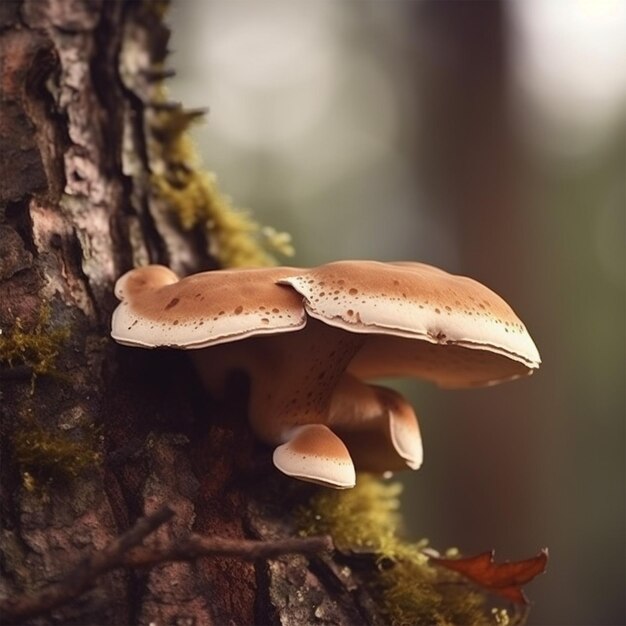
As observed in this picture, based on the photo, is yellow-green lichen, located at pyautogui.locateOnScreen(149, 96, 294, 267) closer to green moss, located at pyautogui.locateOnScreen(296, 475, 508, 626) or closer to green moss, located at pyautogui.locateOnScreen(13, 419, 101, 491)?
green moss, located at pyautogui.locateOnScreen(296, 475, 508, 626)

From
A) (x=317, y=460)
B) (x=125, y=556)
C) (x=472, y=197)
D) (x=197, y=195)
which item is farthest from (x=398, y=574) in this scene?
(x=472, y=197)

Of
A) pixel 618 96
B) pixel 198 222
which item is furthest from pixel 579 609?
pixel 198 222

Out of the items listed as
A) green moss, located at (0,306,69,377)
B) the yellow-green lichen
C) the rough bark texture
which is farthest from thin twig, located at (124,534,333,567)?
the yellow-green lichen

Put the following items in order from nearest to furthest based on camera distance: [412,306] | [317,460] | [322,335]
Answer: [412,306]
[317,460]
[322,335]

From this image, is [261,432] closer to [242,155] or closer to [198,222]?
[198,222]

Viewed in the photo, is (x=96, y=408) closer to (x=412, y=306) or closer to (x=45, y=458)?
(x=45, y=458)

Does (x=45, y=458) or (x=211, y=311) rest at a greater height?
(x=211, y=311)
